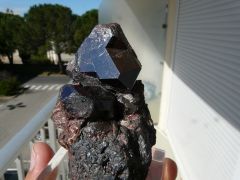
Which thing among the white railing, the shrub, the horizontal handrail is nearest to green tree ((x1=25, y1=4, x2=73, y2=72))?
the shrub

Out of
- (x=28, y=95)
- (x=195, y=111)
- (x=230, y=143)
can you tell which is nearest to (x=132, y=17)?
(x=195, y=111)

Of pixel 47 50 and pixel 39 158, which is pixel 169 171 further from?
pixel 47 50

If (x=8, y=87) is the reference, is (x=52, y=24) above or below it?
above

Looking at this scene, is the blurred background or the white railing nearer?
the white railing

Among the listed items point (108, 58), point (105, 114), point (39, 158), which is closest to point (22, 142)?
point (39, 158)

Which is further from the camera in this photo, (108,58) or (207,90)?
(207,90)

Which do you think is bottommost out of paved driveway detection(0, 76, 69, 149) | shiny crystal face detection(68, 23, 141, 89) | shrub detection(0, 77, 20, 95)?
paved driveway detection(0, 76, 69, 149)

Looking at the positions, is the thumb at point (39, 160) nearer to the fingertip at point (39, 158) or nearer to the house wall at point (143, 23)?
the fingertip at point (39, 158)

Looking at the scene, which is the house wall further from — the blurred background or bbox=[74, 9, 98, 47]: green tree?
bbox=[74, 9, 98, 47]: green tree
